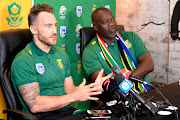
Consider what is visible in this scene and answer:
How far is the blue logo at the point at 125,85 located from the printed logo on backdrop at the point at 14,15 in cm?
144

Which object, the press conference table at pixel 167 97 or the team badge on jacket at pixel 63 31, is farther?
the team badge on jacket at pixel 63 31

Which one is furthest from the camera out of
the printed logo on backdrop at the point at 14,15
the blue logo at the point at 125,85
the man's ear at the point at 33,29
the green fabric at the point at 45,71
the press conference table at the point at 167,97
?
the printed logo on backdrop at the point at 14,15

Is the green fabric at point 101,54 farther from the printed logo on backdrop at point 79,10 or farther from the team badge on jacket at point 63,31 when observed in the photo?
the printed logo on backdrop at point 79,10

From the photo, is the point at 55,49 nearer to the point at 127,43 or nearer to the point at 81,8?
the point at 127,43

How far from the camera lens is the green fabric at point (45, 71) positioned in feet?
6.79

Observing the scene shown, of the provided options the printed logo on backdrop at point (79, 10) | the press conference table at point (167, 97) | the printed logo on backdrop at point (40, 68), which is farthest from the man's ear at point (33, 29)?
the printed logo on backdrop at point (79, 10)

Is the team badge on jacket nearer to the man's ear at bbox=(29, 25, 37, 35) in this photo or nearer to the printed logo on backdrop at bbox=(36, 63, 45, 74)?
the man's ear at bbox=(29, 25, 37, 35)

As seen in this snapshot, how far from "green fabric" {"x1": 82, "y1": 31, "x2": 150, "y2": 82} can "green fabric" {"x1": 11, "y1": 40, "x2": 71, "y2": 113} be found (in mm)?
406

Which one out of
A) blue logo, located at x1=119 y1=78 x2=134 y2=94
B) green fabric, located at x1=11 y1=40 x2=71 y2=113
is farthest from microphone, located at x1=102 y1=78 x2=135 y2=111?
green fabric, located at x1=11 y1=40 x2=71 y2=113

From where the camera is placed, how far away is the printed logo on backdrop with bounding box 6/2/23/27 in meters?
2.56

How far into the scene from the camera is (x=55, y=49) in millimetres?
2412

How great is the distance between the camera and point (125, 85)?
154cm

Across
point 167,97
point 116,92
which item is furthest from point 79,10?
point 116,92

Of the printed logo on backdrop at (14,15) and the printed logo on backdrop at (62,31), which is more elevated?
the printed logo on backdrop at (14,15)
